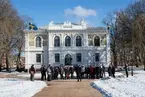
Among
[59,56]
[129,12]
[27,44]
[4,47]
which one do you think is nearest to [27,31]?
[27,44]

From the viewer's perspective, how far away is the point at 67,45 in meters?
81.1

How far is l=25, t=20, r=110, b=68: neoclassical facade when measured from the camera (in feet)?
263

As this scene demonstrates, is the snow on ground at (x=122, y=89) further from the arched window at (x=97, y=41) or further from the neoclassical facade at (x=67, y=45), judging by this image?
the arched window at (x=97, y=41)

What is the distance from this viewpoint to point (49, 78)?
39250 mm

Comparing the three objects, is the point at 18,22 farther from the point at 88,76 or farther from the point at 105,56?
the point at 88,76

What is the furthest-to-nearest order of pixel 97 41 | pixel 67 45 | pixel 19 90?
pixel 97 41, pixel 67 45, pixel 19 90

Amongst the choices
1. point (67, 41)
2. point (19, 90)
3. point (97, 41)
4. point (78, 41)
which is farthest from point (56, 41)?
point (19, 90)

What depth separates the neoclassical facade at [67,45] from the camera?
80.3m

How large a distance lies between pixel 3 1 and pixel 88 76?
2702cm

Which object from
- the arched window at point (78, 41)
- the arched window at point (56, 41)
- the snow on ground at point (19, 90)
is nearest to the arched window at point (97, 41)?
the arched window at point (78, 41)

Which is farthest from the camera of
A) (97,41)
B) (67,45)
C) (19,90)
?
(97,41)

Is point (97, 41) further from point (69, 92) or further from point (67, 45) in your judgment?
point (69, 92)

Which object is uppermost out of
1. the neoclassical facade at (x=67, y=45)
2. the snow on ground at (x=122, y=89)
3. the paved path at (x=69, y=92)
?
the neoclassical facade at (x=67, y=45)

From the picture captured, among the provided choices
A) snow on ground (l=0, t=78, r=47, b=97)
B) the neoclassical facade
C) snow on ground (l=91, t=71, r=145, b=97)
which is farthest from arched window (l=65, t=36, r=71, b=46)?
snow on ground (l=0, t=78, r=47, b=97)
